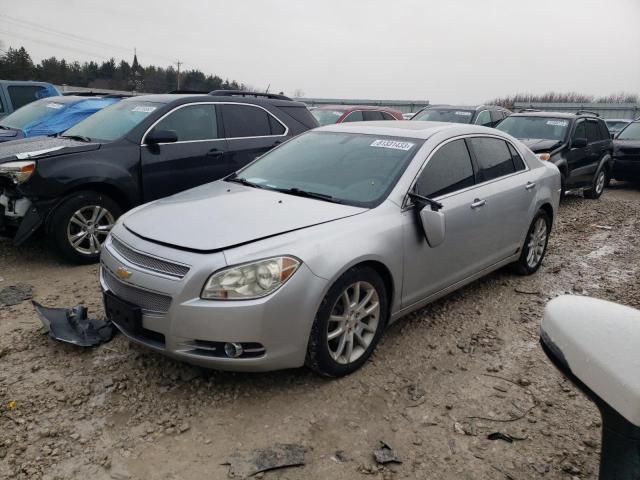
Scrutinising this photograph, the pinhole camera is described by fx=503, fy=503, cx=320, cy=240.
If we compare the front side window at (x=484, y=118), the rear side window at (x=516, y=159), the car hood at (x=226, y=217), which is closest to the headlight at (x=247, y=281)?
the car hood at (x=226, y=217)

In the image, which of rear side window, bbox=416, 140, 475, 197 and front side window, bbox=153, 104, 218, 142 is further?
front side window, bbox=153, 104, 218, 142

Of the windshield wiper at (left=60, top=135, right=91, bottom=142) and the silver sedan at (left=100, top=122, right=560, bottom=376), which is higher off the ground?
the windshield wiper at (left=60, top=135, right=91, bottom=142)

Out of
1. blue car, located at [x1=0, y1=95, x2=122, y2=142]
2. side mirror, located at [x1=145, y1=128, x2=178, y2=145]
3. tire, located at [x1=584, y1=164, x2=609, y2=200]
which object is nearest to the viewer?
side mirror, located at [x1=145, y1=128, x2=178, y2=145]

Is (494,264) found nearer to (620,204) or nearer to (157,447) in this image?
(157,447)

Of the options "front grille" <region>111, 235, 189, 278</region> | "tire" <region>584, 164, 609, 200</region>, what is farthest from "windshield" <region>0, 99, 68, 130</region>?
"tire" <region>584, 164, 609, 200</region>

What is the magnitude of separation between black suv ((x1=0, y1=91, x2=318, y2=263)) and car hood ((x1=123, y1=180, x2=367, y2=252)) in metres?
1.84

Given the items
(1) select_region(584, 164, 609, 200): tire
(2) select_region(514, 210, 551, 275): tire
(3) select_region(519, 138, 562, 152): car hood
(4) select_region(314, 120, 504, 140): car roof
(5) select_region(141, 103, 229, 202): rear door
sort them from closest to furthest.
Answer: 1. (4) select_region(314, 120, 504, 140): car roof
2. (2) select_region(514, 210, 551, 275): tire
3. (5) select_region(141, 103, 229, 202): rear door
4. (3) select_region(519, 138, 562, 152): car hood
5. (1) select_region(584, 164, 609, 200): tire

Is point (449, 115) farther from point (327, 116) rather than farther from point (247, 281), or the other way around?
point (247, 281)

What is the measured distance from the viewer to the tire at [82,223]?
4977 mm

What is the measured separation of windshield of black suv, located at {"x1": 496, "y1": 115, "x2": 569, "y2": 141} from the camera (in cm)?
940

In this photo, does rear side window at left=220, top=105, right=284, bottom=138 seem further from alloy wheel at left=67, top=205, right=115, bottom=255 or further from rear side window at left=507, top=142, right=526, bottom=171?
rear side window at left=507, top=142, right=526, bottom=171

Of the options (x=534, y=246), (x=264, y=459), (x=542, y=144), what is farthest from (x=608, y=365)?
(x=542, y=144)

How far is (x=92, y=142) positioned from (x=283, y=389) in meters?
3.87

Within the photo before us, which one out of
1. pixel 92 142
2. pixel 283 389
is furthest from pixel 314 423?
pixel 92 142
